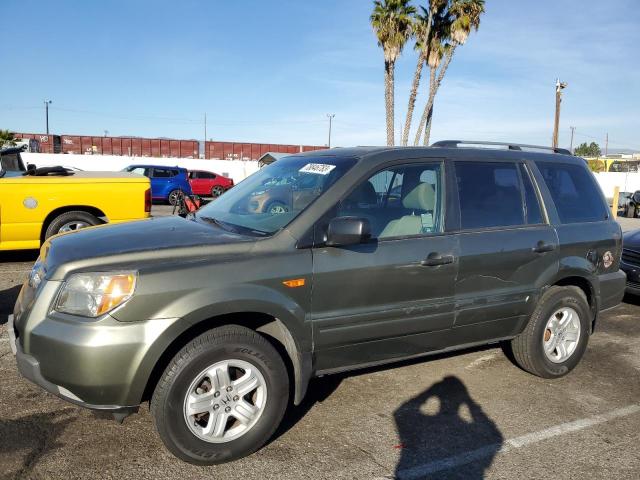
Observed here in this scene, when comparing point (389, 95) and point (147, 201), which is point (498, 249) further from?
point (389, 95)

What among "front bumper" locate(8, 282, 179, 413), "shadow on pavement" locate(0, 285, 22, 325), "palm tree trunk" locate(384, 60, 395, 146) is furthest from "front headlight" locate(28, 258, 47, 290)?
"palm tree trunk" locate(384, 60, 395, 146)

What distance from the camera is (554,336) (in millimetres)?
4426

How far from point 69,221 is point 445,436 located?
6303 mm

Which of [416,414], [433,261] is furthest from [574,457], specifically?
[433,261]

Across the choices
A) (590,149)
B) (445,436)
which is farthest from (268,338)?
(590,149)

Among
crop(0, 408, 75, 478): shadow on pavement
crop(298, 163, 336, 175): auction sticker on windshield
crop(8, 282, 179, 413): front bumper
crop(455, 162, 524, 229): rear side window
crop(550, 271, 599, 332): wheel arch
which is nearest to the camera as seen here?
crop(8, 282, 179, 413): front bumper

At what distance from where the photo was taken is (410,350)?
144 inches

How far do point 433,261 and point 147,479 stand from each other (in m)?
2.09

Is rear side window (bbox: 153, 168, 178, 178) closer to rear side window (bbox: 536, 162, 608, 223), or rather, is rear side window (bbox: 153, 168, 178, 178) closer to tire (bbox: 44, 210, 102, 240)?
tire (bbox: 44, 210, 102, 240)

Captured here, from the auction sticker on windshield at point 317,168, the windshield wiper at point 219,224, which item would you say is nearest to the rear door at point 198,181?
the windshield wiper at point 219,224

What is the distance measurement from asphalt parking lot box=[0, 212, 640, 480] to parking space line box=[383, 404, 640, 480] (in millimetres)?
10

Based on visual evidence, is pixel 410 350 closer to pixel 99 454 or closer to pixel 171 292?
pixel 171 292

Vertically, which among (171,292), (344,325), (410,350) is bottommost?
(410,350)

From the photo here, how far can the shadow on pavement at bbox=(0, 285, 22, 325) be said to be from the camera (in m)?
5.43
